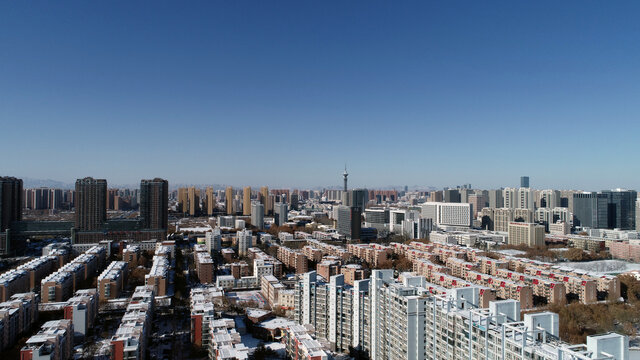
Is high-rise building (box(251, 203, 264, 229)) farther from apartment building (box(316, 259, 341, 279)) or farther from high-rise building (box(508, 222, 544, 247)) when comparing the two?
high-rise building (box(508, 222, 544, 247))

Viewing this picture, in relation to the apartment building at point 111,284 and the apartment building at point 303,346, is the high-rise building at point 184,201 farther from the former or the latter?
the apartment building at point 303,346

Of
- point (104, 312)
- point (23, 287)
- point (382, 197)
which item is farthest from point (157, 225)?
point (382, 197)

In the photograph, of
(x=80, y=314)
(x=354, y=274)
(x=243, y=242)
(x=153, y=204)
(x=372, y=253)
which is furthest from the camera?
(x=153, y=204)

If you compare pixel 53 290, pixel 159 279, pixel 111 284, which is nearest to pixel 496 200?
pixel 159 279

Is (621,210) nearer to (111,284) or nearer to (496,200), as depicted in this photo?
(496,200)

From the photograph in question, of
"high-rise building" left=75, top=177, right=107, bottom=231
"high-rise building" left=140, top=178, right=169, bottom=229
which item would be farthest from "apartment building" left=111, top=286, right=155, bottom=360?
"high-rise building" left=75, top=177, right=107, bottom=231

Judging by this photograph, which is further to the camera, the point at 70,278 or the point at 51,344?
the point at 70,278
